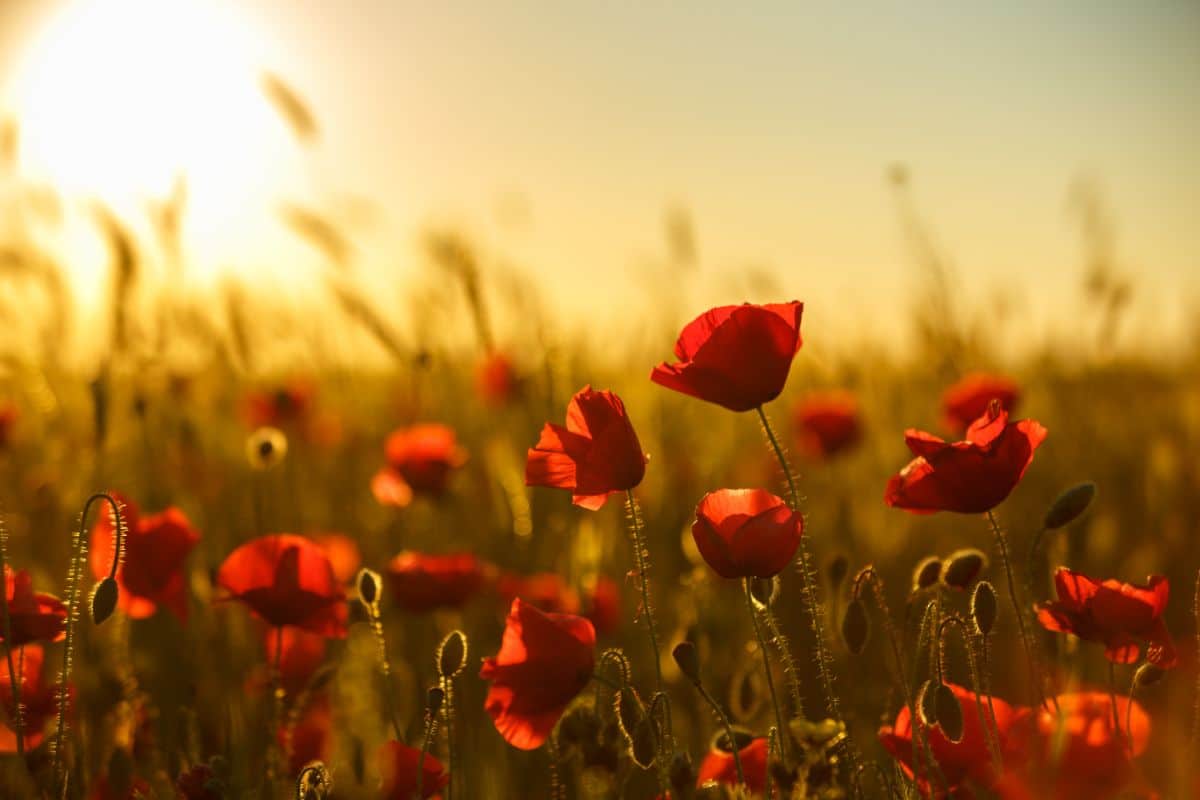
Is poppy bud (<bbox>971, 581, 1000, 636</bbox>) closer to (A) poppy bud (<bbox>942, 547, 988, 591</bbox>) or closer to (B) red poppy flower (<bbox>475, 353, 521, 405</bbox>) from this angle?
(A) poppy bud (<bbox>942, 547, 988, 591</bbox>)

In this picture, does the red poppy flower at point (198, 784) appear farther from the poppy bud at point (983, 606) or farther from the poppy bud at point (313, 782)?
the poppy bud at point (983, 606)

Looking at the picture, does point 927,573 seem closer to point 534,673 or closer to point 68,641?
point 534,673

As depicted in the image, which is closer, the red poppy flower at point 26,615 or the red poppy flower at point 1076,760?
the red poppy flower at point 1076,760

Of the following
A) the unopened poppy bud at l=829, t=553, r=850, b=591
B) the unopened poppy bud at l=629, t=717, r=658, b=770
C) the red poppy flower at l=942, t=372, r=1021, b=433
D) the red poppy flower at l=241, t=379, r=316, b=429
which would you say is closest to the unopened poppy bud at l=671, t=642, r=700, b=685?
the unopened poppy bud at l=629, t=717, r=658, b=770

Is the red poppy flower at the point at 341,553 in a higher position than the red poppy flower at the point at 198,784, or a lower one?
higher

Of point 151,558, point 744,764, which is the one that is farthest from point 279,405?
point 744,764

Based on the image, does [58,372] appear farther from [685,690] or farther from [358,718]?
[685,690]

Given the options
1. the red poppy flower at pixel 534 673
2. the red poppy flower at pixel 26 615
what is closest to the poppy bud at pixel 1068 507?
the red poppy flower at pixel 534 673
